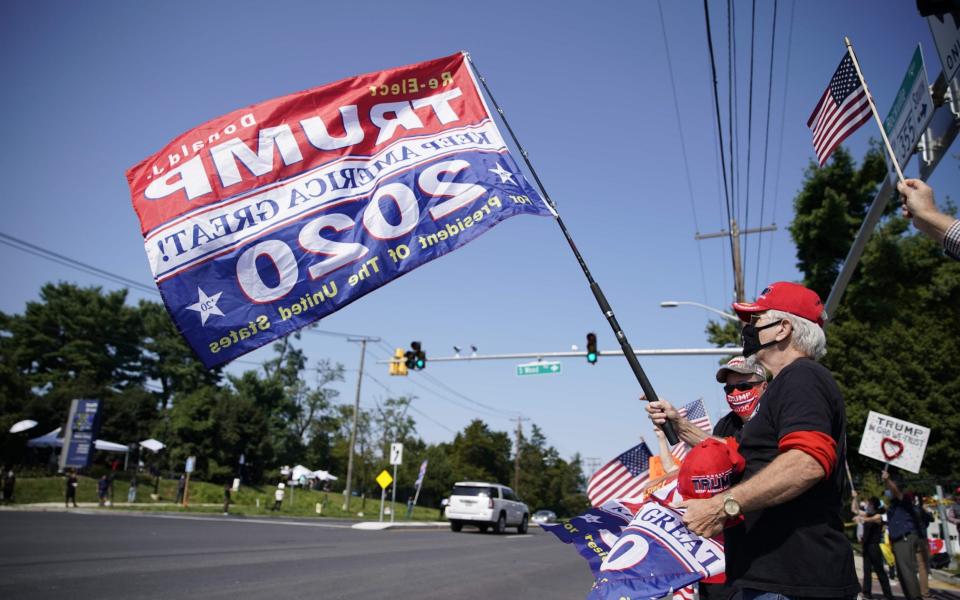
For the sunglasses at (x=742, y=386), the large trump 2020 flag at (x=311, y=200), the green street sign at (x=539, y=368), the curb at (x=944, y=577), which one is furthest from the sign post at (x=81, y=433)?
the sunglasses at (x=742, y=386)

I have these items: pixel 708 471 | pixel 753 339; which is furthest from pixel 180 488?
pixel 708 471

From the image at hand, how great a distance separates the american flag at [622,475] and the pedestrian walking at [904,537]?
18.6ft

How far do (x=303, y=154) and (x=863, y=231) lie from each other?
6.96m

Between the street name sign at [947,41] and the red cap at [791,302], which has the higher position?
the street name sign at [947,41]

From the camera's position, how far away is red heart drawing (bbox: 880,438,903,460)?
1172 cm

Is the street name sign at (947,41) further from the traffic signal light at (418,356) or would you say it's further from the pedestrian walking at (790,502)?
the traffic signal light at (418,356)

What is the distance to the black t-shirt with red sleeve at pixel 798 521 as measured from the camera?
7.14ft

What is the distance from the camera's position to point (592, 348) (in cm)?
1962

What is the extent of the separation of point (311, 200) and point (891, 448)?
1218 centimetres

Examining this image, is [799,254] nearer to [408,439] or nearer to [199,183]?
[199,183]

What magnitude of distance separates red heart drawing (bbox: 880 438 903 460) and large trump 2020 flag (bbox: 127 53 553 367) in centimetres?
1096

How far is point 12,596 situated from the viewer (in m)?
6.39

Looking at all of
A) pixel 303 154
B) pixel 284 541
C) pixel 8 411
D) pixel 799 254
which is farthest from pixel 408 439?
pixel 303 154

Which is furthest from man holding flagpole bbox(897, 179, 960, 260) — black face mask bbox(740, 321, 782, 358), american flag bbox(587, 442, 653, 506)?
american flag bbox(587, 442, 653, 506)
